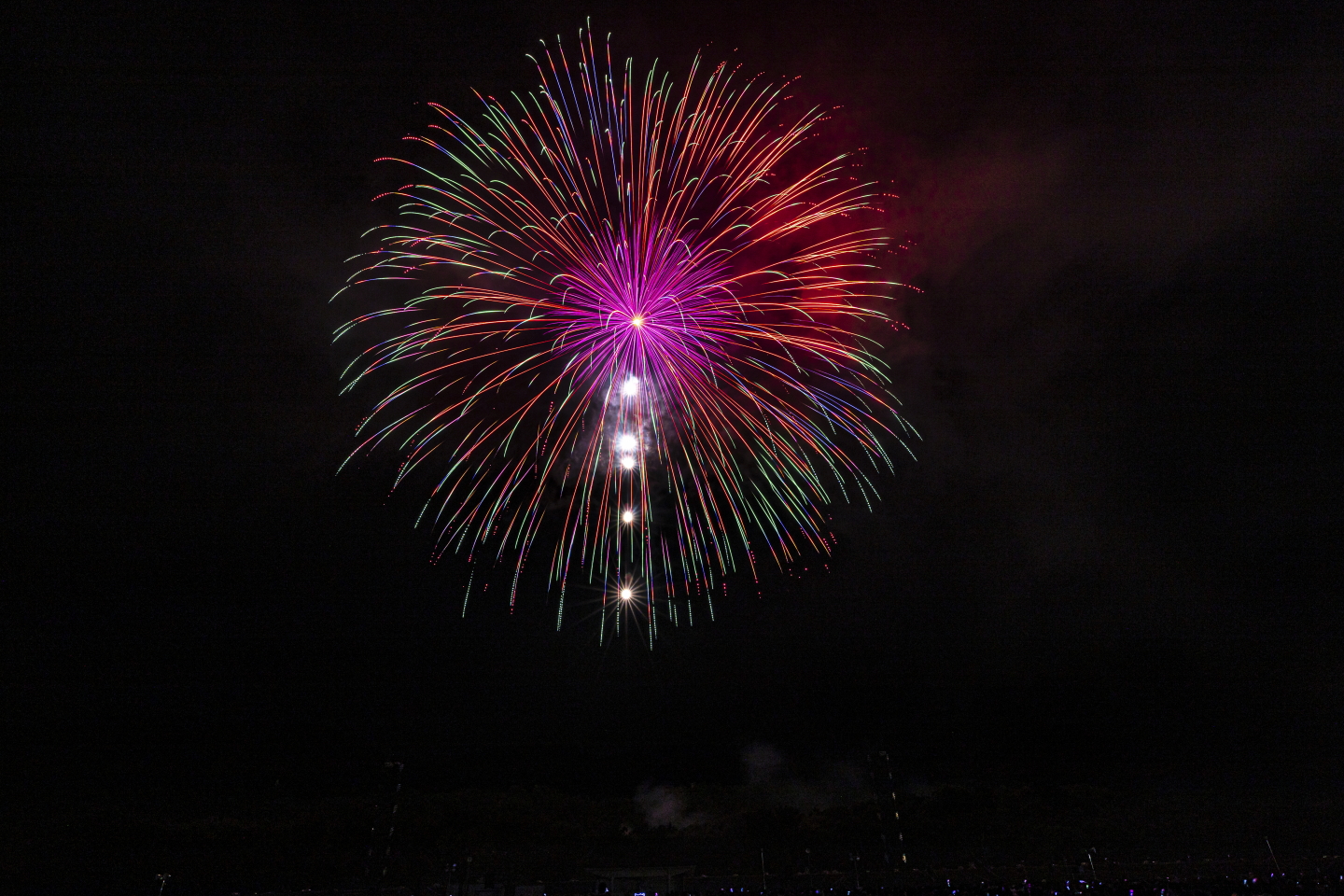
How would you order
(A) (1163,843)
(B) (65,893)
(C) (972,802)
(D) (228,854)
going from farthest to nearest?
(C) (972,802) → (A) (1163,843) → (D) (228,854) → (B) (65,893)

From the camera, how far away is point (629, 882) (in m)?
55.7

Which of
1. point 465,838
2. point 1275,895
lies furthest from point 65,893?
point 1275,895

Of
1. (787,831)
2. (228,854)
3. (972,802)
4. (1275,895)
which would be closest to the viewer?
(1275,895)

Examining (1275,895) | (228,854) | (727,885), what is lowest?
(1275,895)

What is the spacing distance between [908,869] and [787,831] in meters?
26.2

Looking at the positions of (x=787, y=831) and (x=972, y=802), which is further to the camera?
(x=972, y=802)

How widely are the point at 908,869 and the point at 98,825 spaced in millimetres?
79452

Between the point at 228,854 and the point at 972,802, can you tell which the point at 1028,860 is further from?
the point at 228,854

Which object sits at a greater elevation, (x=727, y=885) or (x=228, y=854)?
(x=228, y=854)

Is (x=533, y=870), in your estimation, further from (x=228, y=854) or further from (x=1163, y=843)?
(x=1163, y=843)

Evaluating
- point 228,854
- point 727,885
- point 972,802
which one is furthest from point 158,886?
point 972,802

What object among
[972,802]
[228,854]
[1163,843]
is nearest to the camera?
[228,854]

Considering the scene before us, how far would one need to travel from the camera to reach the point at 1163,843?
73.2 metres

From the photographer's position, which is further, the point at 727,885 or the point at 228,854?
the point at 228,854
